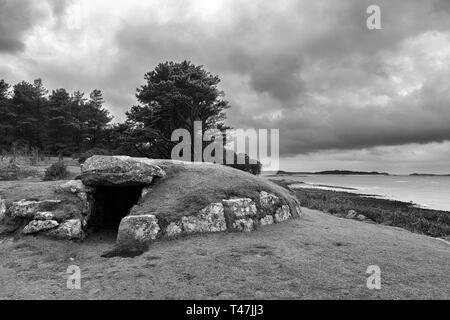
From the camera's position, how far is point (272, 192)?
1380 centimetres

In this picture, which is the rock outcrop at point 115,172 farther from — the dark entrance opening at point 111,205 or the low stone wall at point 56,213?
the dark entrance opening at point 111,205

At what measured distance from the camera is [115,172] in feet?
40.3

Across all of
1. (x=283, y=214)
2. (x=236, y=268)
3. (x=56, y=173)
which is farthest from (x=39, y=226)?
(x=56, y=173)

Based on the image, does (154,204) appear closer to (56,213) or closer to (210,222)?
(210,222)

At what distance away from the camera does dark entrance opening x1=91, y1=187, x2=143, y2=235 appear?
12992 mm

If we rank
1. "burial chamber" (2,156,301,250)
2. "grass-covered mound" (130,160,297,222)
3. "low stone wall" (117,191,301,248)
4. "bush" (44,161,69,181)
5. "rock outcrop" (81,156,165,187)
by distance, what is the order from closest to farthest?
"low stone wall" (117,191,301,248) → "burial chamber" (2,156,301,250) → "grass-covered mound" (130,160,297,222) → "rock outcrop" (81,156,165,187) → "bush" (44,161,69,181)

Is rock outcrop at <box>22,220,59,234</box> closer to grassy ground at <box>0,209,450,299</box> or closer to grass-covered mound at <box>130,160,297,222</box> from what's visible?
grassy ground at <box>0,209,450,299</box>

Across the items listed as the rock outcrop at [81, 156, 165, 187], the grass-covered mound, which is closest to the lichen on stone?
the grass-covered mound

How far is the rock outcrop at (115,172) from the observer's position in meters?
12.3

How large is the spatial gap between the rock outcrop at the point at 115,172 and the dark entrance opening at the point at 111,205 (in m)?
0.85

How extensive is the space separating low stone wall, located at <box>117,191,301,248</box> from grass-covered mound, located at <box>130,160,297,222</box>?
268 mm

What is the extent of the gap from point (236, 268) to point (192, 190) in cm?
476

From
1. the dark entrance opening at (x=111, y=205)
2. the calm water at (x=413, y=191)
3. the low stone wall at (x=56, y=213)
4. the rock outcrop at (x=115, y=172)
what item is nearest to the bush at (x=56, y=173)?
the dark entrance opening at (x=111, y=205)
